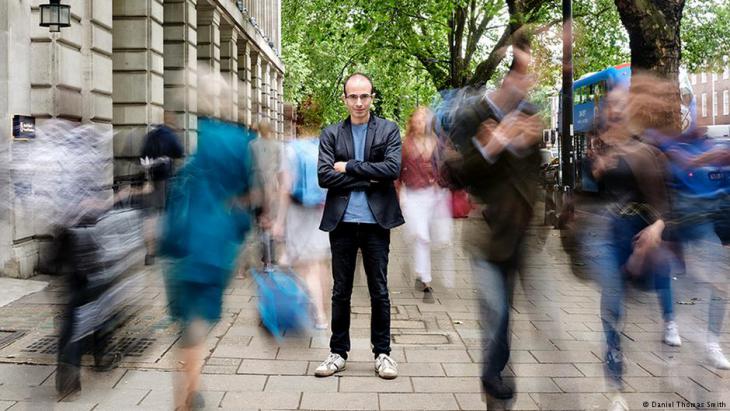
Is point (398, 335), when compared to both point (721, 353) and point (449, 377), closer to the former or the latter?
point (449, 377)

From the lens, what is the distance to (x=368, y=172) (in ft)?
15.3

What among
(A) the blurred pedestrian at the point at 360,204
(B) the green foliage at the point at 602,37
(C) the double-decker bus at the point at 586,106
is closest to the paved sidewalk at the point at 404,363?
(A) the blurred pedestrian at the point at 360,204

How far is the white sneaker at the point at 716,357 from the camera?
5.09 meters

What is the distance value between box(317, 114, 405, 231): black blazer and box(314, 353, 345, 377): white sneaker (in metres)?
0.89

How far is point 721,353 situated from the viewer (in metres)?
A: 5.20

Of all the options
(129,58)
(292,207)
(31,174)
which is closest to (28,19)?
(129,58)

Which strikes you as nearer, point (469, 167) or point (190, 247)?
point (190, 247)

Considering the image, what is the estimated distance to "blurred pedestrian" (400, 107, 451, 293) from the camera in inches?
321

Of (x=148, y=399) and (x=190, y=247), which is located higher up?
(x=190, y=247)

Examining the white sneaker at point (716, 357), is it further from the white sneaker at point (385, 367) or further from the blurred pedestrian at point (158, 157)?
the blurred pedestrian at point (158, 157)

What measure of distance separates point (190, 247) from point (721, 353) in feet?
12.3

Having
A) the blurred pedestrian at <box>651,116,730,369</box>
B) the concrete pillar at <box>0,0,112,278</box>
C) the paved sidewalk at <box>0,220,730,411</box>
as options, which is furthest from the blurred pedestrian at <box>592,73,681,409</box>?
the concrete pillar at <box>0,0,112,278</box>

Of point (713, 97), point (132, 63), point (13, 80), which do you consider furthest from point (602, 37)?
point (713, 97)

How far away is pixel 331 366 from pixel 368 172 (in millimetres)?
1316
